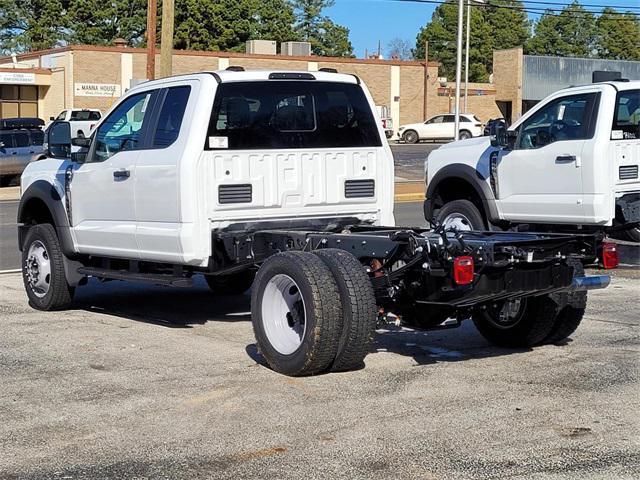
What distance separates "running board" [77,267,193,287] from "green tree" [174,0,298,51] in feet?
213

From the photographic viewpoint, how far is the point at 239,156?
8.59 m

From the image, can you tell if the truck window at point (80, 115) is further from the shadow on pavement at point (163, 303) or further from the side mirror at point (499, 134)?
the side mirror at point (499, 134)

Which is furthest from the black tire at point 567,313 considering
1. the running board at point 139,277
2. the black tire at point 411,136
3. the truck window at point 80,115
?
the black tire at point 411,136

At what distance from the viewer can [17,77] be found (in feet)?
176

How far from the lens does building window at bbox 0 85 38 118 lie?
179 feet

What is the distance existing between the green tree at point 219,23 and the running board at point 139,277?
65.0 metres

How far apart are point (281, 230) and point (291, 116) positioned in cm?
105

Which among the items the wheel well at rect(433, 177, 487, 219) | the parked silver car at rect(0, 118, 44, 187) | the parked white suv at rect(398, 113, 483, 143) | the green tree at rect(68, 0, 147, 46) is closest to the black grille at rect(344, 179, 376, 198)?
the wheel well at rect(433, 177, 487, 219)

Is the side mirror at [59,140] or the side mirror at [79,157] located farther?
the side mirror at [59,140]

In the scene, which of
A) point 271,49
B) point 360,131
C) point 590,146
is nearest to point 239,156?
point 360,131

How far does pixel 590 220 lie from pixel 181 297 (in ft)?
15.1

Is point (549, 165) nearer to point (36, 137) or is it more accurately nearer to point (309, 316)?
point (309, 316)

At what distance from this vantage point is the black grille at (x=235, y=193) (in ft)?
27.9

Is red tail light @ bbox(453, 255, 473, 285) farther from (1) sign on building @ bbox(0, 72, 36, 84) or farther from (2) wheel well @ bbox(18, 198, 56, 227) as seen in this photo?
(1) sign on building @ bbox(0, 72, 36, 84)
